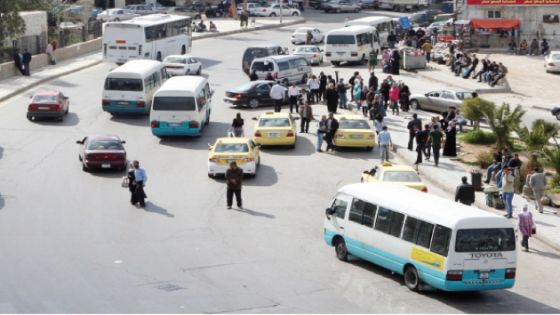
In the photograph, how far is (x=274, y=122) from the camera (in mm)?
41500

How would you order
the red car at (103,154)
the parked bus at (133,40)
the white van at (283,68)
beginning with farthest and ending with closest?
the parked bus at (133,40) → the white van at (283,68) → the red car at (103,154)

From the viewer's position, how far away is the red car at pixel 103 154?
3653 cm

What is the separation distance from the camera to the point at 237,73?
6291 cm

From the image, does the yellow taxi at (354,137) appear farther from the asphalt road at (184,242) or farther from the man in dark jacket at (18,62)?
the man in dark jacket at (18,62)

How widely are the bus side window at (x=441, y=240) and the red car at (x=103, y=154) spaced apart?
15246 millimetres

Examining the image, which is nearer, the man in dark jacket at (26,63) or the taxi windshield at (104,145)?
the taxi windshield at (104,145)

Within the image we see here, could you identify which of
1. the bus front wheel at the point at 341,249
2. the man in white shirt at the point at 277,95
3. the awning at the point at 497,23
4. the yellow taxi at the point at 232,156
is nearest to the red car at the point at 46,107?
the man in white shirt at the point at 277,95

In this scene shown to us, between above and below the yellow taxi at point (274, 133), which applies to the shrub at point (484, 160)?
below

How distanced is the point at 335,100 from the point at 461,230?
24.2 m

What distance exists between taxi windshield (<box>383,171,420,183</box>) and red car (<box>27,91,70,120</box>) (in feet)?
57.4

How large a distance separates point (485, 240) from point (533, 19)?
59395mm

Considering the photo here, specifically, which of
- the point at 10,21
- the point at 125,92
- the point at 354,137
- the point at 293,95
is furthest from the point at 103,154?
the point at 10,21

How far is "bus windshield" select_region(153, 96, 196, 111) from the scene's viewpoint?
41.7 metres

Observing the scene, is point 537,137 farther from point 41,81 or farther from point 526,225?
point 41,81
